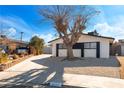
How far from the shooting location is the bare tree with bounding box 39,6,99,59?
65.8 ft

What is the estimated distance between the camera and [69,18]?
2088 cm

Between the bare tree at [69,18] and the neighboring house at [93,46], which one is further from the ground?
the bare tree at [69,18]

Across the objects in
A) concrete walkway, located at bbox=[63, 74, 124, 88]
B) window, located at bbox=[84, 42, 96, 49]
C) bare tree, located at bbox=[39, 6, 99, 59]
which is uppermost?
bare tree, located at bbox=[39, 6, 99, 59]

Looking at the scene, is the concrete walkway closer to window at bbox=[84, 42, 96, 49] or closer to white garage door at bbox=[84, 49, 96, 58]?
white garage door at bbox=[84, 49, 96, 58]

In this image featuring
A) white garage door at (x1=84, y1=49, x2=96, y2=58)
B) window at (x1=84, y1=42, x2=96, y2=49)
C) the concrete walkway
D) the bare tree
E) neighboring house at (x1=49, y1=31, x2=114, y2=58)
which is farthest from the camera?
window at (x1=84, y1=42, x2=96, y2=49)

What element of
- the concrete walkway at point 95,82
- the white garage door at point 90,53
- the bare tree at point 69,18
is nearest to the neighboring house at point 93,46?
the white garage door at point 90,53

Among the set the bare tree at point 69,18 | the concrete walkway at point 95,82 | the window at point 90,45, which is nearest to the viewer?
the concrete walkway at point 95,82

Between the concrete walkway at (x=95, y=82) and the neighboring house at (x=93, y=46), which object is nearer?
the concrete walkway at (x=95, y=82)

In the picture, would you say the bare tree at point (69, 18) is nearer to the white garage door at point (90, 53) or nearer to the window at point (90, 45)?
the white garage door at point (90, 53)

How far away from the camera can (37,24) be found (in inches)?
739

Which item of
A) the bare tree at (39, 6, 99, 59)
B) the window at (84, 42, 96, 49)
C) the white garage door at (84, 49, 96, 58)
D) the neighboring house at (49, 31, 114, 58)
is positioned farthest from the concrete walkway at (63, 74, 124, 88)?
the window at (84, 42, 96, 49)

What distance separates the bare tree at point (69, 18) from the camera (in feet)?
65.8

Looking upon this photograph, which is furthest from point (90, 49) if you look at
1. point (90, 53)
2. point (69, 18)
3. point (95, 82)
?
point (95, 82)

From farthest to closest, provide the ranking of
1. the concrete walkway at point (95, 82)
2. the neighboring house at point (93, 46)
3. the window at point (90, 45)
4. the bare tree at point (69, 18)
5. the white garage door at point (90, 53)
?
1. the window at point (90, 45)
2. the white garage door at point (90, 53)
3. the neighboring house at point (93, 46)
4. the bare tree at point (69, 18)
5. the concrete walkway at point (95, 82)
